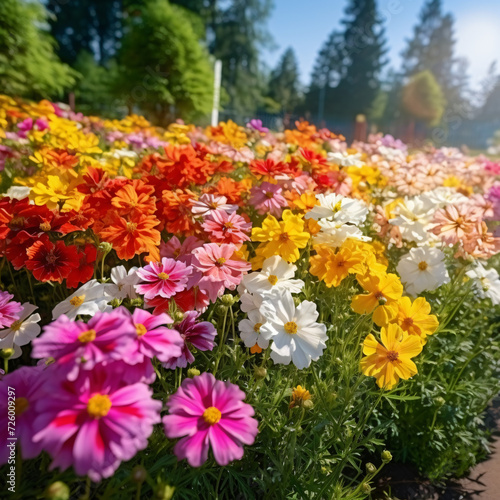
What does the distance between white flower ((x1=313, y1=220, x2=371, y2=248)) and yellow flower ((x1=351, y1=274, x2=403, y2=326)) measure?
0.77 feet

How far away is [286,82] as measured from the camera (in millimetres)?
40312

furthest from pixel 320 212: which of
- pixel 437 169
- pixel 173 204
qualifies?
pixel 437 169

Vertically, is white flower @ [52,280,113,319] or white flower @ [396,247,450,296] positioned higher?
white flower @ [396,247,450,296]

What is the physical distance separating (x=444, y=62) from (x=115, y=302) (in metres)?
53.9

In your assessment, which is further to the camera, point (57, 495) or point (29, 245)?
point (29, 245)

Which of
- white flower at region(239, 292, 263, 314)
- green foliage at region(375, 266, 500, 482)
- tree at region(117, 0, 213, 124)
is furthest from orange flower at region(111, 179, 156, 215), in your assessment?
tree at region(117, 0, 213, 124)

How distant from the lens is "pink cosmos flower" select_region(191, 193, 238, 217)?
5.21 feet

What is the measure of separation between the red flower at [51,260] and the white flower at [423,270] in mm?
1281

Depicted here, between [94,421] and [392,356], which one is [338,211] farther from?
[94,421]

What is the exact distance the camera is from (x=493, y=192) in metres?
2.22

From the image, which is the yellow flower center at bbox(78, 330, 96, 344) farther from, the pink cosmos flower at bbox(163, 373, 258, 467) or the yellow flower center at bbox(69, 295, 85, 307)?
the yellow flower center at bbox(69, 295, 85, 307)

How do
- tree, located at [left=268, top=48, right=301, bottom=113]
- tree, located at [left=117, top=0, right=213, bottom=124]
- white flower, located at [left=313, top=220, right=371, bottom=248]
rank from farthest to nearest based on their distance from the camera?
1. tree, located at [left=268, top=48, right=301, bottom=113]
2. tree, located at [left=117, top=0, right=213, bottom=124]
3. white flower, located at [left=313, top=220, right=371, bottom=248]

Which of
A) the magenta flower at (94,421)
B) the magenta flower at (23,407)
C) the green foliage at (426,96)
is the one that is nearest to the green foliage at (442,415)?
the magenta flower at (94,421)

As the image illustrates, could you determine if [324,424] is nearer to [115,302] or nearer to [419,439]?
[419,439]
